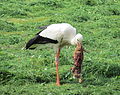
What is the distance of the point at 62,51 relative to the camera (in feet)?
39.6

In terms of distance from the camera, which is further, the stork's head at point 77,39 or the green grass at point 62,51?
the stork's head at point 77,39

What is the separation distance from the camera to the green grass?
934 cm

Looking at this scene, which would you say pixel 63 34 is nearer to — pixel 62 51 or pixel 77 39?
pixel 77 39

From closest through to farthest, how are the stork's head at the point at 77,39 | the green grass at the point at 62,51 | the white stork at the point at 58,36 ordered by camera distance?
1. the green grass at the point at 62,51
2. the stork's head at the point at 77,39
3. the white stork at the point at 58,36

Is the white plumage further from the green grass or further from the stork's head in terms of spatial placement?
the green grass

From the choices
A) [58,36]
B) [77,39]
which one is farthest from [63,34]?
[77,39]

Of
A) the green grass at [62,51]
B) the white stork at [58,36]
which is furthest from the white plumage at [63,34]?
the green grass at [62,51]

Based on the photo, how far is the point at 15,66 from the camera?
35.0ft

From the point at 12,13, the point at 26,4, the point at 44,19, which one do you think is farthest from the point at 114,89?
the point at 26,4

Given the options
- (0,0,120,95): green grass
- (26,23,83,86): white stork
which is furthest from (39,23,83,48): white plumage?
(0,0,120,95): green grass

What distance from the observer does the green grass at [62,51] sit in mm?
9336

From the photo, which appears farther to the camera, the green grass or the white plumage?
the white plumage

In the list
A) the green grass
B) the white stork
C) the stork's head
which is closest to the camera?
the green grass

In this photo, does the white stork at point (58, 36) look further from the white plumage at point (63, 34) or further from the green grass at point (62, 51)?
the green grass at point (62, 51)
